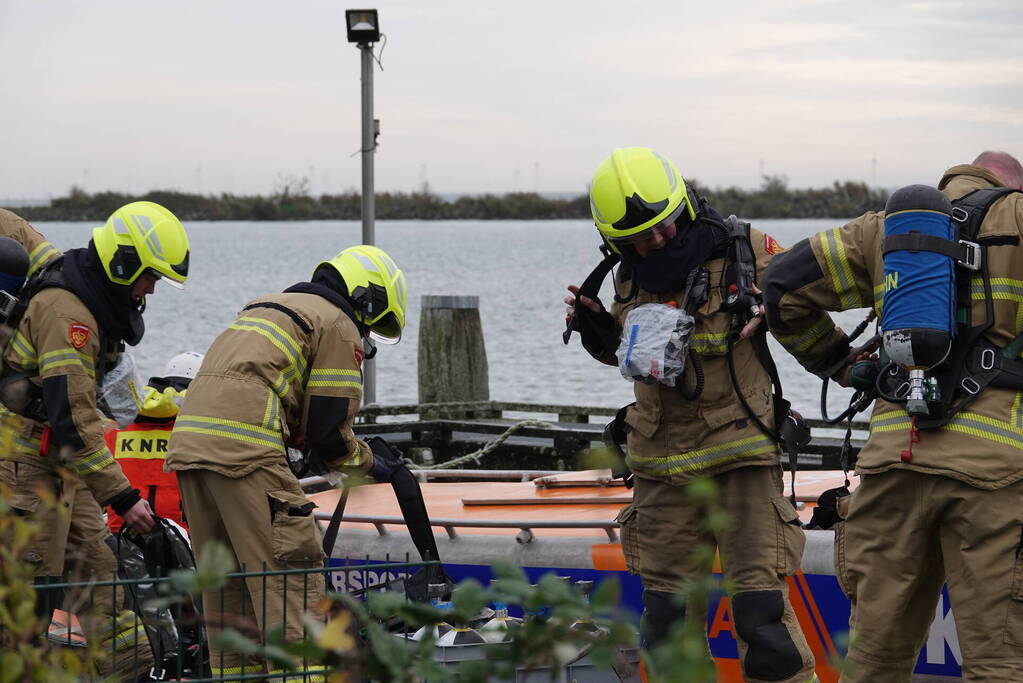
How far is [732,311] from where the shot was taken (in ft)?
15.5

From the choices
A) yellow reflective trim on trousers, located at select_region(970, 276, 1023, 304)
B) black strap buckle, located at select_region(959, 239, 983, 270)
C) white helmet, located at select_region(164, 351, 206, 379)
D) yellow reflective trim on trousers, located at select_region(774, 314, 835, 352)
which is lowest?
white helmet, located at select_region(164, 351, 206, 379)

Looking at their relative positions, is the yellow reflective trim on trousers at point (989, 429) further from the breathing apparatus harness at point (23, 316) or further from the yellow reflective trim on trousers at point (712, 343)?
the breathing apparatus harness at point (23, 316)

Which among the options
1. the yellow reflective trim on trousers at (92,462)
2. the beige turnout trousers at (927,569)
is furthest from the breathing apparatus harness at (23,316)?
the beige turnout trousers at (927,569)

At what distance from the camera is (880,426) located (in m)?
4.00

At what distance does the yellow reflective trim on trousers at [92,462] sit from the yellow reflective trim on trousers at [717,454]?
2.28 m

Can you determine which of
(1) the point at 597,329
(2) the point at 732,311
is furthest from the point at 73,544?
(2) the point at 732,311

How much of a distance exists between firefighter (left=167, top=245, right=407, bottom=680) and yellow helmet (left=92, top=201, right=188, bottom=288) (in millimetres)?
666

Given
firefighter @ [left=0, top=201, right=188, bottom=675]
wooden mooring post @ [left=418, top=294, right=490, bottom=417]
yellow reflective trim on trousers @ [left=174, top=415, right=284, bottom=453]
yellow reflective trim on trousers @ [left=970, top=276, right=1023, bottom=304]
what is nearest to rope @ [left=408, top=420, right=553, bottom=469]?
wooden mooring post @ [left=418, top=294, right=490, bottom=417]

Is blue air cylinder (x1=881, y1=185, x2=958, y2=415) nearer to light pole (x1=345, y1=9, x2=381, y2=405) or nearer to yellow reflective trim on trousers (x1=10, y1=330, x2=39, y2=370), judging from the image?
yellow reflective trim on trousers (x1=10, y1=330, x2=39, y2=370)

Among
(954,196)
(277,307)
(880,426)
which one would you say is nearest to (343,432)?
(277,307)

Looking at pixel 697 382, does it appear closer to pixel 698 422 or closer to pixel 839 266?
pixel 698 422

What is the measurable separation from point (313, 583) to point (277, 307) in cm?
103

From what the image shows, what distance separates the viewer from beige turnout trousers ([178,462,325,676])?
4.91 m

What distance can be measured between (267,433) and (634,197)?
1583 mm
